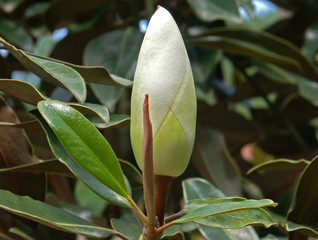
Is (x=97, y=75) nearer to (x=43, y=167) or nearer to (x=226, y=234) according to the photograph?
(x=43, y=167)

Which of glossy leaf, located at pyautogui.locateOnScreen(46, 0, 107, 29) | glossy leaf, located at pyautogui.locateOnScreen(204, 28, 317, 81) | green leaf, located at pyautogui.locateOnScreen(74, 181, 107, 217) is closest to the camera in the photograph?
glossy leaf, located at pyautogui.locateOnScreen(204, 28, 317, 81)

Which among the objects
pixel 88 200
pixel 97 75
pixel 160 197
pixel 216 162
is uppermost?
pixel 97 75

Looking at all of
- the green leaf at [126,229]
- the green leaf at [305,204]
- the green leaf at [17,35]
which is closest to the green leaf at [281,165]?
the green leaf at [305,204]

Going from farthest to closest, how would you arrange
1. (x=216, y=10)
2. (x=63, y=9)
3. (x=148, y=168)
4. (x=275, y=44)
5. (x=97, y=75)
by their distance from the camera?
(x=63, y=9)
(x=275, y=44)
(x=216, y=10)
(x=97, y=75)
(x=148, y=168)

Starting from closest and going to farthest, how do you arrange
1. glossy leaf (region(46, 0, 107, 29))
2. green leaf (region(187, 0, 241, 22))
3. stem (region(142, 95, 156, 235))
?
1. stem (region(142, 95, 156, 235))
2. green leaf (region(187, 0, 241, 22))
3. glossy leaf (region(46, 0, 107, 29))

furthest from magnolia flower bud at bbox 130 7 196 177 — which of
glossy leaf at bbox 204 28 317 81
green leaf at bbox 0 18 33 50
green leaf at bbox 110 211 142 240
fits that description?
green leaf at bbox 0 18 33 50

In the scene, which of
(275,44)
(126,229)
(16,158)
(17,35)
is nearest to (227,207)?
(126,229)

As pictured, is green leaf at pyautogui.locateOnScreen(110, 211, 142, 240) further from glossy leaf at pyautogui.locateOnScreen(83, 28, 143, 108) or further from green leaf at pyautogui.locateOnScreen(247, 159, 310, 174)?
glossy leaf at pyautogui.locateOnScreen(83, 28, 143, 108)
